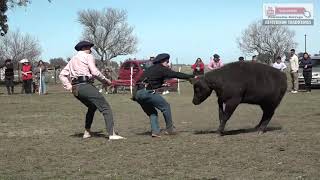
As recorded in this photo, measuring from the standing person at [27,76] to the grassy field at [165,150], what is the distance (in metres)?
14.5

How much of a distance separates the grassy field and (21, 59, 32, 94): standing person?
14.5 metres

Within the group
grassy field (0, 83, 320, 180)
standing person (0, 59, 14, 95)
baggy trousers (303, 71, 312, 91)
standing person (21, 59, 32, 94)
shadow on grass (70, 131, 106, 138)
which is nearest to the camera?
grassy field (0, 83, 320, 180)

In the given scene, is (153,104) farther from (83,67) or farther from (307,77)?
(307,77)

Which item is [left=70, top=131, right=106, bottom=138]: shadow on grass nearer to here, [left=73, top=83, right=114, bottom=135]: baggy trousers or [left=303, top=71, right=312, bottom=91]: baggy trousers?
[left=73, top=83, right=114, bottom=135]: baggy trousers

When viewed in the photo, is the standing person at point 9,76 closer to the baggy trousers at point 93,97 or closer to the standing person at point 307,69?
the standing person at point 307,69

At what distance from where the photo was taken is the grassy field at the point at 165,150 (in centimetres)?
780

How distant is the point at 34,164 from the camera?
28.5ft

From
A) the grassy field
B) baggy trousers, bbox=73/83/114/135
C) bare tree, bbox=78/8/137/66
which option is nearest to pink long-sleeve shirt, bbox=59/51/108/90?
baggy trousers, bbox=73/83/114/135

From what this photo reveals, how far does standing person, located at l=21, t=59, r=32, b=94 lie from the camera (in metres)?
29.5

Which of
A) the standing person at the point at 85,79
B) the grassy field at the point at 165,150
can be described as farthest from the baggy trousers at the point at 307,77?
the standing person at the point at 85,79

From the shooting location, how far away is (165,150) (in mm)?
9625

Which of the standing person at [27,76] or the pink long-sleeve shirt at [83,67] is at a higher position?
the pink long-sleeve shirt at [83,67]

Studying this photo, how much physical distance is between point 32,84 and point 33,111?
12684mm

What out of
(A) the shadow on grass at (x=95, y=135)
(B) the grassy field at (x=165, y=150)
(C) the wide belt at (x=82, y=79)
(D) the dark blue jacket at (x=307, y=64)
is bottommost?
(A) the shadow on grass at (x=95, y=135)
